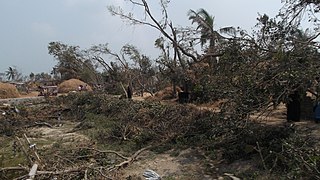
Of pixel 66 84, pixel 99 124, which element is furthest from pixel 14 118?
pixel 66 84

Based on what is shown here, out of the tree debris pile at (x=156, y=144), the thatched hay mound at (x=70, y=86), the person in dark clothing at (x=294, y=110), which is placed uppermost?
the thatched hay mound at (x=70, y=86)

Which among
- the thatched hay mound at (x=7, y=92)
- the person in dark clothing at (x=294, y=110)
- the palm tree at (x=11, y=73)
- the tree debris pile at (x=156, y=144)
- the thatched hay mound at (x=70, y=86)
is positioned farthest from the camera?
the palm tree at (x=11, y=73)

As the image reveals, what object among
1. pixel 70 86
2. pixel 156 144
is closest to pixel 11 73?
pixel 70 86

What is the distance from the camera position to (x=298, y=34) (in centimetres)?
919

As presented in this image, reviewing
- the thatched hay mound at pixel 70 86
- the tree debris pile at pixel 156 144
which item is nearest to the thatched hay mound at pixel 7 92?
the thatched hay mound at pixel 70 86

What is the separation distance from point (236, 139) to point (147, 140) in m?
2.41

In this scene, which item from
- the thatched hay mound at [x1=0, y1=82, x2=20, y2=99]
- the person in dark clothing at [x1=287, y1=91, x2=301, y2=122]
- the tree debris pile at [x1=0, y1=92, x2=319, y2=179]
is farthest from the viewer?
the thatched hay mound at [x1=0, y1=82, x2=20, y2=99]

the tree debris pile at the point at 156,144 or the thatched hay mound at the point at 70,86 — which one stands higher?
the thatched hay mound at the point at 70,86

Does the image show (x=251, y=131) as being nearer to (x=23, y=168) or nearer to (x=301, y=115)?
(x=301, y=115)

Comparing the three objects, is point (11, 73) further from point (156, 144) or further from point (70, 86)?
point (156, 144)

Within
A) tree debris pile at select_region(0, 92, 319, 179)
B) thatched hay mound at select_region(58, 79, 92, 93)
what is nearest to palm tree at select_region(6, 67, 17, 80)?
thatched hay mound at select_region(58, 79, 92, 93)

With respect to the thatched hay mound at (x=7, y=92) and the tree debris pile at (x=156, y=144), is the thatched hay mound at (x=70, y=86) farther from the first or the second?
the tree debris pile at (x=156, y=144)

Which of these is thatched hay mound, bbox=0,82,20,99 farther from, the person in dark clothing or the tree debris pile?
the person in dark clothing

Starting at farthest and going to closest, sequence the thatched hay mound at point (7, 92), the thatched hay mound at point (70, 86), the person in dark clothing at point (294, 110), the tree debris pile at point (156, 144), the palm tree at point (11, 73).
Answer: the palm tree at point (11, 73) < the thatched hay mound at point (70, 86) < the thatched hay mound at point (7, 92) < the person in dark clothing at point (294, 110) < the tree debris pile at point (156, 144)
